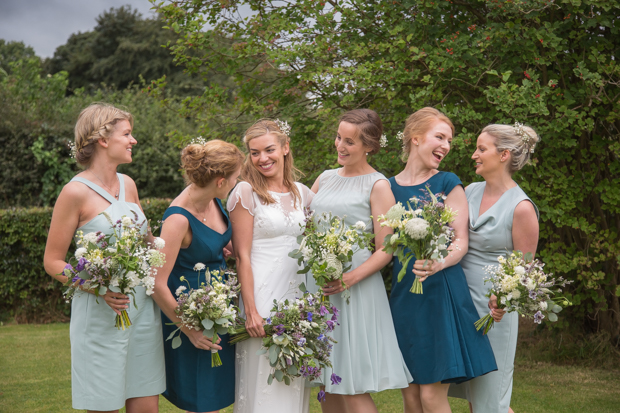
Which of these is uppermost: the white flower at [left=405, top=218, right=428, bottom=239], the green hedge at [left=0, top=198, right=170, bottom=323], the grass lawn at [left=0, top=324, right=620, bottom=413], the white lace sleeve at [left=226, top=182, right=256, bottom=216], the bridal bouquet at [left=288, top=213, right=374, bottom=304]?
Answer: the white lace sleeve at [left=226, top=182, right=256, bottom=216]

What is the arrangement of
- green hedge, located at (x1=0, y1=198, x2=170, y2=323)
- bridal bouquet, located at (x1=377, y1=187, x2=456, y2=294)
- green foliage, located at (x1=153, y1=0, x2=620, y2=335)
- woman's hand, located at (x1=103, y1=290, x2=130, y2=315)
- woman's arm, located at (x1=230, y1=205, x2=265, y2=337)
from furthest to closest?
green hedge, located at (x1=0, y1=198, x2=170, y2=323) < green foliage, located at (x1=153, y1=0, x2=620, y2=335) < woman's arm, located at (x1=230, y1=205, x2=265, y2=337) < bridal bouquet, located at (x1=377, y1=187, x2=456, y2=294) < woman's hand, located at (x1=103, y1=290, x2=130, y2=315)

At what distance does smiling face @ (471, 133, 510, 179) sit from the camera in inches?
151

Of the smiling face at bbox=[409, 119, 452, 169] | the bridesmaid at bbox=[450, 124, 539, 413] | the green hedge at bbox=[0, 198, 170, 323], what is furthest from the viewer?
the green hedge at bbox=[0, 198, 170, 323]

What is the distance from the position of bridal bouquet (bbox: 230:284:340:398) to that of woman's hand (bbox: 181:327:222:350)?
0.29 m

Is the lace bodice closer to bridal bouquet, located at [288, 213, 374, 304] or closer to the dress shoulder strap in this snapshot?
bridal bouquet, located at [288, 213, 374, 304]

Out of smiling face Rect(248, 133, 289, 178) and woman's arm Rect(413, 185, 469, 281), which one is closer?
woman's arm Rect(413, 185, 469, 281)

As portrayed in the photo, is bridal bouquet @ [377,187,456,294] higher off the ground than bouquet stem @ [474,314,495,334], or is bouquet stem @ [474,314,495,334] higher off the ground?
bridal bouquet @ [377,187,456,294]

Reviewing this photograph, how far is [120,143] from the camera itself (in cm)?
357

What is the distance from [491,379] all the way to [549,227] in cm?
378

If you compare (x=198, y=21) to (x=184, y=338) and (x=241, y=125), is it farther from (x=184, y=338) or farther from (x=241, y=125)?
(x=184, y=338)

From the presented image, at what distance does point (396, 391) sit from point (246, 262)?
12.9 ft

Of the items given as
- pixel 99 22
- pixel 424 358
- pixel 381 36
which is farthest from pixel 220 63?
pixel 99 22

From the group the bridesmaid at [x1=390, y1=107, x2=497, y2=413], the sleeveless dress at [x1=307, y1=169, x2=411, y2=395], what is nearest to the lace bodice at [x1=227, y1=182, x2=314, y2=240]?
the sleeveless dress at [x1=307, y1=169, x2=411, y2=395]

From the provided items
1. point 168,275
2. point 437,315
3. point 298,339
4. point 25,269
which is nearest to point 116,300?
point 168,275
